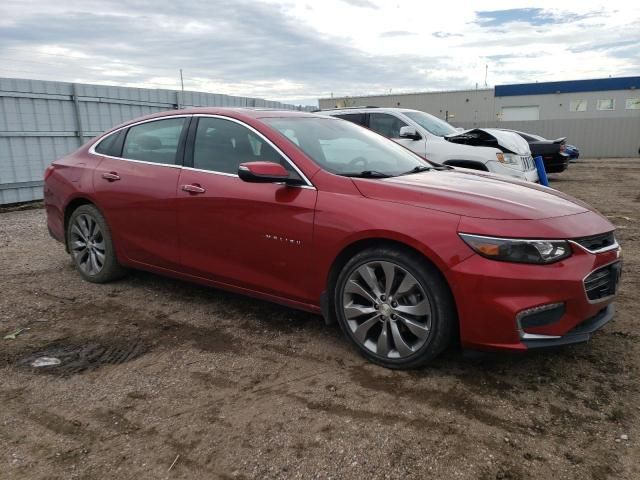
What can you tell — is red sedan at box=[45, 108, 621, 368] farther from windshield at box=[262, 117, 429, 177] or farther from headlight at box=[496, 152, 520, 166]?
headlight at box=[496, 152, 520, 166]

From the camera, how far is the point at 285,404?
2857mm

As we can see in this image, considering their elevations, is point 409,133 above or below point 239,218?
above

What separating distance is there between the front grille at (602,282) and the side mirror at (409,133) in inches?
211

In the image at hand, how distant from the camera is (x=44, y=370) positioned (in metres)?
3.31

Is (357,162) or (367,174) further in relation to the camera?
(357,162)

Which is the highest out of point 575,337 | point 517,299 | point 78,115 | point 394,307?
point 78,115

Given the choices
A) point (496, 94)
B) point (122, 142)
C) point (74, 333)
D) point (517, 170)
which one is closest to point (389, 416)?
point (74, 333)

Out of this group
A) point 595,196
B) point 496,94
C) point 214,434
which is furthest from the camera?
point 496,94

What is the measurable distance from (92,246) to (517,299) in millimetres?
3803

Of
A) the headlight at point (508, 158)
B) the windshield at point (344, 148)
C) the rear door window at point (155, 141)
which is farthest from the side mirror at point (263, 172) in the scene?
the headlight at point (508, 158)

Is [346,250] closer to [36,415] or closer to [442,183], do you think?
[442,183]

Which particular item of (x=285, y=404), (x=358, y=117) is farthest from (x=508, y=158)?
(x=285, y=404)

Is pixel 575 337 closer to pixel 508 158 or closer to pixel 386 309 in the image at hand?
pixel 386 309

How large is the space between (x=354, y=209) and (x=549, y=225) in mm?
1111
